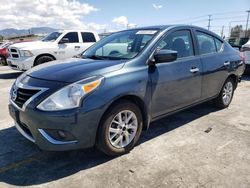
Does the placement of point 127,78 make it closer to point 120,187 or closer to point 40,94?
point 40,94

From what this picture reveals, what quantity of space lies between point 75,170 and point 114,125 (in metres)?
0.71

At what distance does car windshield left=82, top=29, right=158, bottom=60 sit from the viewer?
3.51 metres

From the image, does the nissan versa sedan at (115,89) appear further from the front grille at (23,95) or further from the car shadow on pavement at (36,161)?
the car shadow on pavement at (36,161)

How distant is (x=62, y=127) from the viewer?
8.69 ft

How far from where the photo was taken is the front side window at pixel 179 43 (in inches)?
146


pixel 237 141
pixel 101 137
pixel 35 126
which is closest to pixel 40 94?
pixel 35 126

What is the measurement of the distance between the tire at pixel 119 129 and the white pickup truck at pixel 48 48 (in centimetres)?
674

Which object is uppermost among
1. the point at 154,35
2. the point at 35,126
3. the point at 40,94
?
the point at 154,35

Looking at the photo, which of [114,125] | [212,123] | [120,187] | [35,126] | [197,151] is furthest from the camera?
[212,123]

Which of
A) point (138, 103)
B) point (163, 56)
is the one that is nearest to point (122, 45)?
point (163, 56)

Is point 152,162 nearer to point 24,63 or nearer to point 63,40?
point 24,63

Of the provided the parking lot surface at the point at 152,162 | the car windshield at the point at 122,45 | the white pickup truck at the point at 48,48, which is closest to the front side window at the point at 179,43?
the car windshield at the point at 122,45

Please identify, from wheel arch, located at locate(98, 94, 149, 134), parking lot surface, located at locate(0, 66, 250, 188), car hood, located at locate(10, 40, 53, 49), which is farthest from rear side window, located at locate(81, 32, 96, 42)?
wheel arch, located at locate(98, 94, 149, 134)

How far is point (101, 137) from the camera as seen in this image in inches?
114
